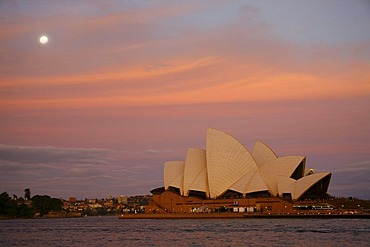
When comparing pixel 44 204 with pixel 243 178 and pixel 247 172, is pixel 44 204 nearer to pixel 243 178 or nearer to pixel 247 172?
pixel 243 178

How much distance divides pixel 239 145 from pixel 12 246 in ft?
109

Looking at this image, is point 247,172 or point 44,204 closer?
point 247,172

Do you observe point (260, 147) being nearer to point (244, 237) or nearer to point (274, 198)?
point (274, 198)

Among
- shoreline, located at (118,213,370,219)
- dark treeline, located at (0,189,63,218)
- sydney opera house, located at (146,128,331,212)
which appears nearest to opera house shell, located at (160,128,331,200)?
sydney opera house, located at (146,128,331,212)

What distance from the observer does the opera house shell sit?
6588 cm

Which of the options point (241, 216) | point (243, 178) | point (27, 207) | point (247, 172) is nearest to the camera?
point (247, 172)

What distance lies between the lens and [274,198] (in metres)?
67.9

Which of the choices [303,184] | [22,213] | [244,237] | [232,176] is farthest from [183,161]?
[22,213]

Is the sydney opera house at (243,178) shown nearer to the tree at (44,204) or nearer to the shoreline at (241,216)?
the shoreline at (241,216)

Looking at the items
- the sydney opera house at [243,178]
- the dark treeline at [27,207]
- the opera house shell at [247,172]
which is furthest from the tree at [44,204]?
the opera house shell at [247,172]

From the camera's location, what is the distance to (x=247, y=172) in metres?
66.8

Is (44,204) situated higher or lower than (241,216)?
higher

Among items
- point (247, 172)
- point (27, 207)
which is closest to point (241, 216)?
point (247, 172)

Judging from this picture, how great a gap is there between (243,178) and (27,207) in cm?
7157
